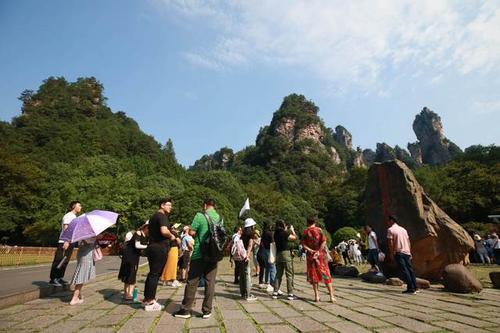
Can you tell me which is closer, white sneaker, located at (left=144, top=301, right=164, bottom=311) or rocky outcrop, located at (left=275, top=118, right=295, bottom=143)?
white sneaker, located at (left=144, top=301, right=164, bottom=311)

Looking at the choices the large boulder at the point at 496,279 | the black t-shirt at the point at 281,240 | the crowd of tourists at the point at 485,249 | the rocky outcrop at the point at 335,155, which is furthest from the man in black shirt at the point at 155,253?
the rocky outcrop at the point at 335,155

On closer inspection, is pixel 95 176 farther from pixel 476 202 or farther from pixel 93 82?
pixel 93 82

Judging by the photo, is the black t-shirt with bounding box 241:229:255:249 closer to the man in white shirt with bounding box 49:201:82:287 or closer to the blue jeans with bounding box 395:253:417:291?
the blue jeans with bounding box 395:253:417:291

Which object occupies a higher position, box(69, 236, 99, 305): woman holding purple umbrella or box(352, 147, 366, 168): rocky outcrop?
box(352, 147, 366, 168): rocky outcrop

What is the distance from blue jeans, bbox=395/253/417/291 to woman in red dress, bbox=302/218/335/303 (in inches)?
93.6

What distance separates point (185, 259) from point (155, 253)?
488cm

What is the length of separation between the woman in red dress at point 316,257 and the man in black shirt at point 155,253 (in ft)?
9.53

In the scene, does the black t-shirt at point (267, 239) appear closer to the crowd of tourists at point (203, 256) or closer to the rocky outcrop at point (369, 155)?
the crowd of tourists at point (203, 256)

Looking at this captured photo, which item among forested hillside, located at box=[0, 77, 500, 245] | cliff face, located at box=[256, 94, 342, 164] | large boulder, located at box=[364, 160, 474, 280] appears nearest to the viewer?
large boulder, located at box=[364, 160, 474, 280]

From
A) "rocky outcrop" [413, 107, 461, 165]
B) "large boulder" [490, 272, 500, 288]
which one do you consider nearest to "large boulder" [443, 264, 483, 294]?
"large boulder" [490, 272, 500, 288]

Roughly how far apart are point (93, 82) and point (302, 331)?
104045mm

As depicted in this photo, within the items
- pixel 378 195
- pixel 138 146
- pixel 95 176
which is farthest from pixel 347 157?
pixel 378 195

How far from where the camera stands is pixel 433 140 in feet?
356

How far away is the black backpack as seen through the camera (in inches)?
197
